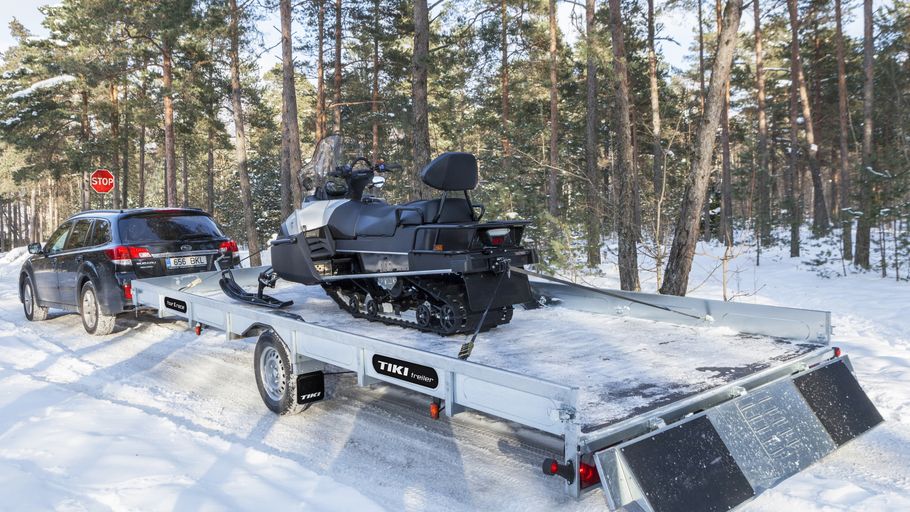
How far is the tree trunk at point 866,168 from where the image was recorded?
1152 centimetres

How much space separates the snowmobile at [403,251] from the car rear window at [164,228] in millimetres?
1569

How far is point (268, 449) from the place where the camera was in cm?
383

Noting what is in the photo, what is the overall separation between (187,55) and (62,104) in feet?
29.0

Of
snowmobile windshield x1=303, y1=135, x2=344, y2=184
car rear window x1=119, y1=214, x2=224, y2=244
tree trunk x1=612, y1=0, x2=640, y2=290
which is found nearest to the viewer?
snowmobile windshield x1=303, y1=135, x2=344, y2=184

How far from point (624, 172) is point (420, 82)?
403 cm

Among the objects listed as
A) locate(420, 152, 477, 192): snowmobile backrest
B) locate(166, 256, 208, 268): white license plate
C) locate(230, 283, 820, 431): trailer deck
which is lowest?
locate(230, 283, 820, 431): trailer deck

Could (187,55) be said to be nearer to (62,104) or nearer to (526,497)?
(62,104)

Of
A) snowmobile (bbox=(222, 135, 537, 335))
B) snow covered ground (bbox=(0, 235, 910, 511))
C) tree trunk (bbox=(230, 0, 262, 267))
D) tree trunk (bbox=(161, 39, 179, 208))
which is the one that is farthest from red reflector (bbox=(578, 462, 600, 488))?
tree trunk (bbox=(161, 39, 179, 208))

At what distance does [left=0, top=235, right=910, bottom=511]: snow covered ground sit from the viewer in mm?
3066

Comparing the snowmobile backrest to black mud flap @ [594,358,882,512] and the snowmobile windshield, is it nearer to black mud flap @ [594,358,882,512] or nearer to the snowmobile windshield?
the snowmobile windshield

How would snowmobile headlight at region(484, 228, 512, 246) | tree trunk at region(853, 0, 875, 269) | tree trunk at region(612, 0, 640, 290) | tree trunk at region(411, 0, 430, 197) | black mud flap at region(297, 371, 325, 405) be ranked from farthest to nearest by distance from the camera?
tree trunk at region(853, 0, 875, 269) → tree trunk at region(411, 0, 430, 197) → tree trunk at region(612, 0, 640, 290) → snowmobile headlight at region(484, 228, 512, 246) → black mud flap at region(297, 371, 325, 405)

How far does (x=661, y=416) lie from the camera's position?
2.63m

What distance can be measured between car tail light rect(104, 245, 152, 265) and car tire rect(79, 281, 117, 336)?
57cm

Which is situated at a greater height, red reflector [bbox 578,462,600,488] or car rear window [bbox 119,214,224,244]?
car rear window [bbox 119,214,224,244]
